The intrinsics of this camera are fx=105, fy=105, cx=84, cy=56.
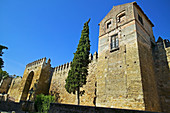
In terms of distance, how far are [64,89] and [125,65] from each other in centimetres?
1068

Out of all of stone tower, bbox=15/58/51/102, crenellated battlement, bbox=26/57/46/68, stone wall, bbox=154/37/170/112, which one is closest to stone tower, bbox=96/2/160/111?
stone wall, bbox=154/37/170/112

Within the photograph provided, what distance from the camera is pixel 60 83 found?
16672 mm

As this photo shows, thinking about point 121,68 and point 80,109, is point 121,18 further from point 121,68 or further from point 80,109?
point 80,109

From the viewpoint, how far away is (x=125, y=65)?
7.38 m

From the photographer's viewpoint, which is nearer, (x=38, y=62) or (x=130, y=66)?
(x=130, y=66)

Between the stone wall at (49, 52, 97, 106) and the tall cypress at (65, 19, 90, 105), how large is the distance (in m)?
1.10

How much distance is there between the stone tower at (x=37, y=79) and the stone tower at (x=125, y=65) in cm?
1314

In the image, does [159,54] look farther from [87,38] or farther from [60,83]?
[60,83]

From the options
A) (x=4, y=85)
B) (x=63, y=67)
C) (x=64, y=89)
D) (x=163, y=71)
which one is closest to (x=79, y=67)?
(x=64, y=89)

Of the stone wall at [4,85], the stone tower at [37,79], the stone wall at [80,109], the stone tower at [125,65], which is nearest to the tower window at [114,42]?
the stone tower at [125,65]

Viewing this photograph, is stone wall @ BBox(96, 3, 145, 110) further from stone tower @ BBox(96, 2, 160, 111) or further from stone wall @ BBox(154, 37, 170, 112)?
stone wall @ BBox(154, 37, 170, 112)

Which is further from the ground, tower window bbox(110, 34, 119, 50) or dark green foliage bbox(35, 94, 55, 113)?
tower window bbox(110, 34, 119, 50)

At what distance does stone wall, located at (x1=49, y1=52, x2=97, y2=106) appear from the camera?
36.9 ft

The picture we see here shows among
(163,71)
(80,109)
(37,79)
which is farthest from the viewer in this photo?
(37,79)
